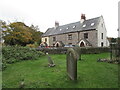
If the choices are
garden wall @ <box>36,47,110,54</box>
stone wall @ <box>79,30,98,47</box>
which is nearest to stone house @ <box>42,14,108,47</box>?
stone wall @ <box>79,30,98,47</box>

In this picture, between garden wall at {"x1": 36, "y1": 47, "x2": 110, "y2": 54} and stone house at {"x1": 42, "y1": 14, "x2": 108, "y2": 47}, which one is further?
stone house at {"x1": 42, "y1": 14, "x2": 108, "y2": 47}

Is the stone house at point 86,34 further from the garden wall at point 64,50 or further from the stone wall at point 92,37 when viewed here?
the garden wall at point 64,50

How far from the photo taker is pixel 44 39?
43250 mm

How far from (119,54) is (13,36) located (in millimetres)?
25863

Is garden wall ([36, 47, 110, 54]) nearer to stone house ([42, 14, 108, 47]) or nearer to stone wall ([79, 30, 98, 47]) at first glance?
stone wall ([79, 30, 98, 47])

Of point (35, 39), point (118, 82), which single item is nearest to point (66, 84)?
point (118, 82)

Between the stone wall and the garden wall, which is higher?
the stone wall

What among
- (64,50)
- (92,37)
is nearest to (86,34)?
(92,37)

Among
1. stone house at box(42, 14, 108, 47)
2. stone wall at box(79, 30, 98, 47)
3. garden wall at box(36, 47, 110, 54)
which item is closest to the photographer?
garden wall at box(36, 47, 110, 54)

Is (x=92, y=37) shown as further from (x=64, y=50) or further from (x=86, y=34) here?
(x=64, y=50)

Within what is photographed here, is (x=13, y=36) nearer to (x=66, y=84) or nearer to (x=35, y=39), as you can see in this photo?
(x=35, y=39)

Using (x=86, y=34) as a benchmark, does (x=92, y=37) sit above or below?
below

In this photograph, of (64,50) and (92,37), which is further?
(92,37)

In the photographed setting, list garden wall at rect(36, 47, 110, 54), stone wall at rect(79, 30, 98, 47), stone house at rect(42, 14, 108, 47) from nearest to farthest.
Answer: garden wall at rect(36, 47, 110, 54) → stone wall at rect(79, 30, 98, 47) → stone house at rect(42, 14, 108, 47)
